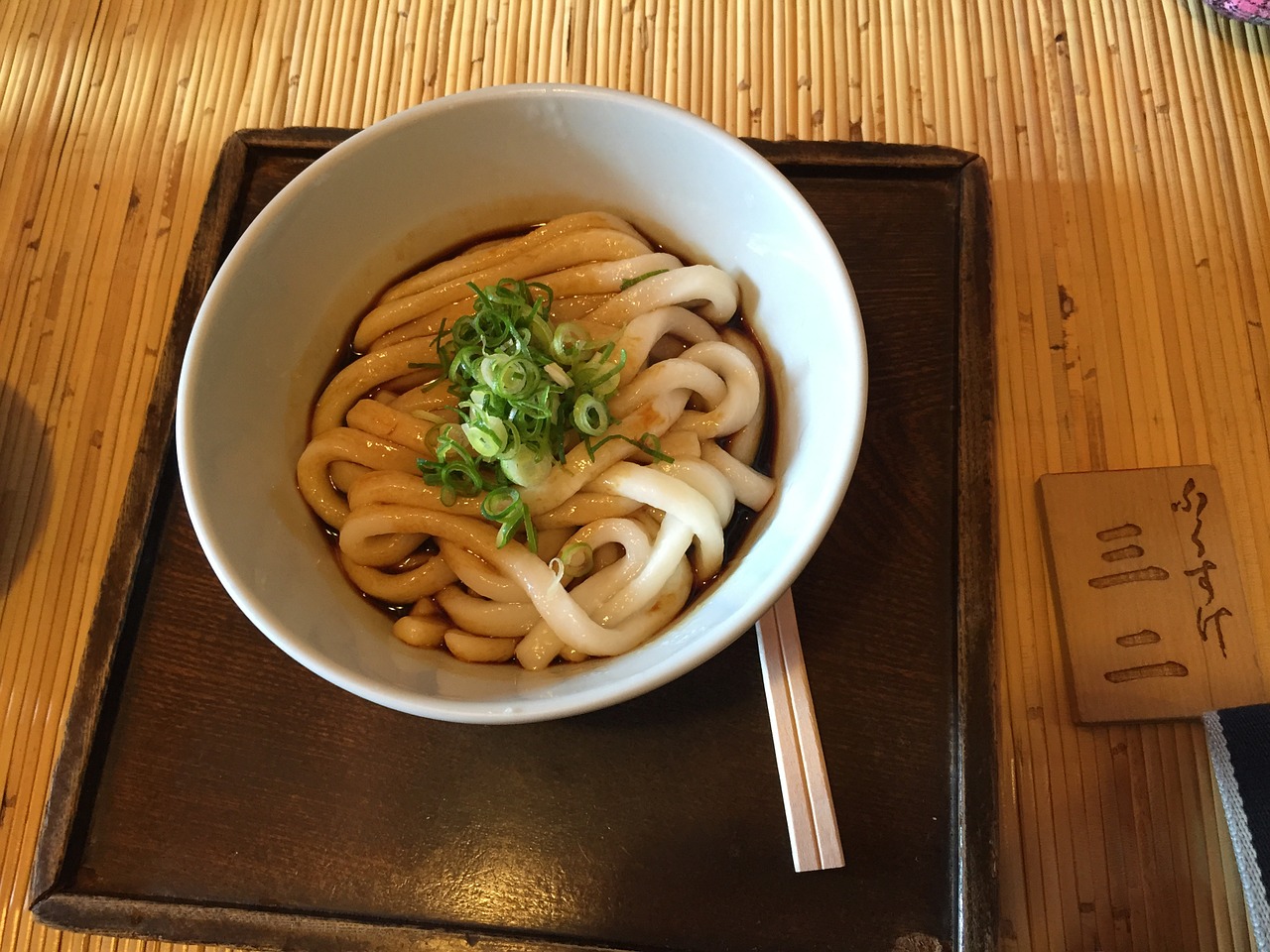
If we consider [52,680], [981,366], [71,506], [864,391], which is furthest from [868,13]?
[52,680]

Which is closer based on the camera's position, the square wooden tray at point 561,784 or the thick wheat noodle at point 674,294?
the square wooden tray at point 561,784

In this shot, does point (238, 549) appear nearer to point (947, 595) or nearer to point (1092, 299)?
point (947, 595)

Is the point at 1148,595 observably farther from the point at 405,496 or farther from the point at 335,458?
the point at 335,458

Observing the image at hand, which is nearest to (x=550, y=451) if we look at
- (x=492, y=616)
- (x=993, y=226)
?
(x=492, y=616)

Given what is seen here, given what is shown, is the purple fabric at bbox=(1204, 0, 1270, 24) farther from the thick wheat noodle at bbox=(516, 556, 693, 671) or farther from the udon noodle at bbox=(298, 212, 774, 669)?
the thick wheat noodle at bbox=(516, 556, 693, 671)

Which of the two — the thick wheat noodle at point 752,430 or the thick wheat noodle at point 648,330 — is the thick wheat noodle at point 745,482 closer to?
A: the thick wheat noodle at point 752,430

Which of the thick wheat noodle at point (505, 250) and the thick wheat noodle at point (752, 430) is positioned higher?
the thick wheat noodle at point (505, 250)

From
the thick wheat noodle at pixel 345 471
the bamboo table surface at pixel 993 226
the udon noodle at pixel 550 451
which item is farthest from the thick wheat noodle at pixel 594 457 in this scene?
the bamboo table surface at pixel 993 226
